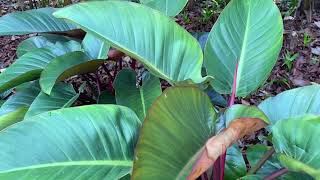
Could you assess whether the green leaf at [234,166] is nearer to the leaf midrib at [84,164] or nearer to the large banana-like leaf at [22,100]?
the leaf midrib at [84,164]

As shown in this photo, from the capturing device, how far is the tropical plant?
1063mm

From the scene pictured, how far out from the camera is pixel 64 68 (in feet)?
5.77

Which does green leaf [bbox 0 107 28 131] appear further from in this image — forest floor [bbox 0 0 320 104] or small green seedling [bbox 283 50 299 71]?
small green seedling [bbox 283 50 299 71]

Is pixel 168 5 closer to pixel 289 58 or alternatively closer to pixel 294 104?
pixel 294 104

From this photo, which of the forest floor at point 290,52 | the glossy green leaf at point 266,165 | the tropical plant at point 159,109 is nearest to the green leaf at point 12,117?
the tropical plant at point 159,109

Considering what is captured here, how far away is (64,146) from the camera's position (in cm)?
116

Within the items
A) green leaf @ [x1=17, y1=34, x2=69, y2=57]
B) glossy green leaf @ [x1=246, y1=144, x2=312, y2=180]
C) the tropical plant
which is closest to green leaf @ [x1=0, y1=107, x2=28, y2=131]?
the tropical plant

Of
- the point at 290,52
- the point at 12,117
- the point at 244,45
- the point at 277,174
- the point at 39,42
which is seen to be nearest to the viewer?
the point at 277,174

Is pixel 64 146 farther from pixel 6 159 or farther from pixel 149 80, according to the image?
pixel 149 80

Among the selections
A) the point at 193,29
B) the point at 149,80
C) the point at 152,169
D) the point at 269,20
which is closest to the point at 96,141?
the point at 152,169

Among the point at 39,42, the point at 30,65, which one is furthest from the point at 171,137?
the point at 39,42

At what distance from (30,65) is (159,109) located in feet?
3.42

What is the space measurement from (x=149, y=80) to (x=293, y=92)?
22.9 inches

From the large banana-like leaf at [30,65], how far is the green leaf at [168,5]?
0.42 meters
